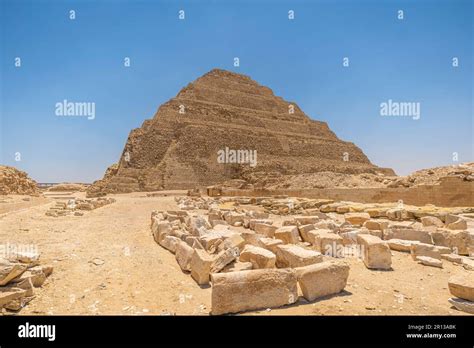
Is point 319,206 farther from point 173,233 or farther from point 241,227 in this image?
point 173,233

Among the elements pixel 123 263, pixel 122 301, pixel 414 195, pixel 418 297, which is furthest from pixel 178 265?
pixel 414 195

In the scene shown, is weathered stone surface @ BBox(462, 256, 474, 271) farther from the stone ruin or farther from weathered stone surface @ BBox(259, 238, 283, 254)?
weathered stone surface @ BBox(259, 238, 283, 254)

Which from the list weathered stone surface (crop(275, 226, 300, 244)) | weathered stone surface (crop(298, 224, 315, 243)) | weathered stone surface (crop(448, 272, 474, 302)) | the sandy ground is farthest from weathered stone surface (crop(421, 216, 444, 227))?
weathered stone surface (crop(448, 272, 474, 302))

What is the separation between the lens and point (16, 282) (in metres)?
3.31

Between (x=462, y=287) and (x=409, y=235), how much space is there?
253 cm

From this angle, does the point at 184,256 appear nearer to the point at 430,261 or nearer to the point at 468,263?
the point at 430,261

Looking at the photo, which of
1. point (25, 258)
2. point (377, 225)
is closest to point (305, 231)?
point (377, 225)

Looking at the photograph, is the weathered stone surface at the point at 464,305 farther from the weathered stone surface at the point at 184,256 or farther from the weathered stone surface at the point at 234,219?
the weathered stone surface at the point at 234,219

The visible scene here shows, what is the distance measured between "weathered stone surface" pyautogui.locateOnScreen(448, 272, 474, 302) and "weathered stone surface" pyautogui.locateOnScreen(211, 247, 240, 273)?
260cm

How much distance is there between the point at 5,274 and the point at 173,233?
3.13 meters

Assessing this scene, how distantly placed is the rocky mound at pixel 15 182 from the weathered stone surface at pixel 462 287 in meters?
19.7

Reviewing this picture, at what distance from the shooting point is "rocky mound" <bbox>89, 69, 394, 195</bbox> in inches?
1317

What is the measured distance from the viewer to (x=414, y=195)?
12.3m

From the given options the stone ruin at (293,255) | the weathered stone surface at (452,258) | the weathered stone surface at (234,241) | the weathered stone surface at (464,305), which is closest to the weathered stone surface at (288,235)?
the stone ruin at (293,255)
